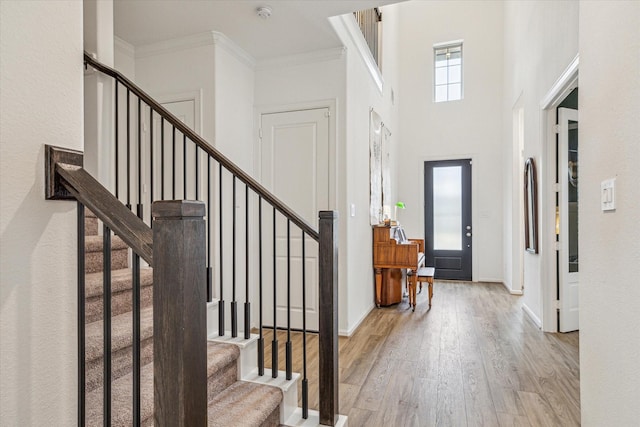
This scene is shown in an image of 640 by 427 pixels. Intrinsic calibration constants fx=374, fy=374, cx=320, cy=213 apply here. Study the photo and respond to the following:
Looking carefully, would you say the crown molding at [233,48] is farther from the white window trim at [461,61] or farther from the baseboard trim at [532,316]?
the white window trim at [461,61]

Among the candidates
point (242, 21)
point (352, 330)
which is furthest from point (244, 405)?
point (242, 21)

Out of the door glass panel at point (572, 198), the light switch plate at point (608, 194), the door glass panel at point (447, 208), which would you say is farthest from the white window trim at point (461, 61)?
the light switch plate at point (608, 194)

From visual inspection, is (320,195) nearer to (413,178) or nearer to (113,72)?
(113,72)

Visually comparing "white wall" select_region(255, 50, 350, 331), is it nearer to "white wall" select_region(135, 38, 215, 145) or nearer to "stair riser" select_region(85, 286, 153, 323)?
"white wall" select_region(135, 38, 215, 145)

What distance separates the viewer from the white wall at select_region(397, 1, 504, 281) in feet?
21.6

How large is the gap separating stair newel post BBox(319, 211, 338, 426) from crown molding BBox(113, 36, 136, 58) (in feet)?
9.21

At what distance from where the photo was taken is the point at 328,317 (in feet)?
6.16

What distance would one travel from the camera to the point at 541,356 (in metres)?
3.08

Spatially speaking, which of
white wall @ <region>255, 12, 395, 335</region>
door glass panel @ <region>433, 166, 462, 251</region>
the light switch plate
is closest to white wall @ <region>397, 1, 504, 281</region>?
door glass panel @ <region>433, 166, 462, 251</region>

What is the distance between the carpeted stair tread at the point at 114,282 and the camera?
64.6 inches

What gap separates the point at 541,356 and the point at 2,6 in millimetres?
3784

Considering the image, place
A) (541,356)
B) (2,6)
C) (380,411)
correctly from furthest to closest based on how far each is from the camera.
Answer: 1. (541,356)
2. (380,411)
3. (2,6)

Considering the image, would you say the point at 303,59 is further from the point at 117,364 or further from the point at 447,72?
the point at 447,72

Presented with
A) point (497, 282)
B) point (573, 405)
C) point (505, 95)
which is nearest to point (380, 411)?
point (573, 405)
